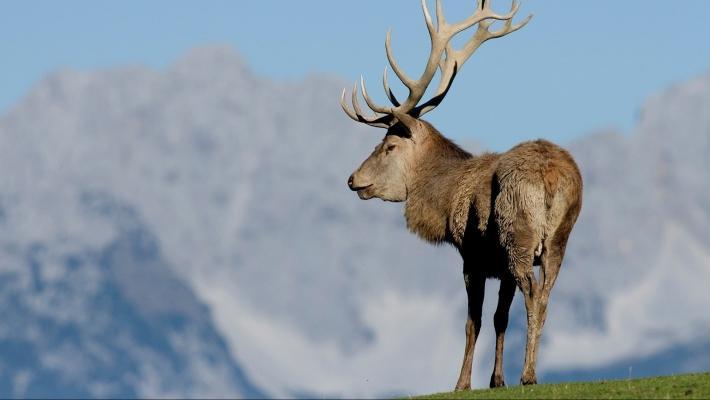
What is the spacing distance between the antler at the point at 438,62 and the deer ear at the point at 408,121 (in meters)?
0.08

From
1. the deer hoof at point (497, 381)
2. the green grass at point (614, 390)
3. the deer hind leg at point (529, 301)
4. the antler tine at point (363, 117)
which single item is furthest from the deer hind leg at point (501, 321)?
the antler tine at point (363, 117)

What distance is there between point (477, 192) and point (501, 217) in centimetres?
105

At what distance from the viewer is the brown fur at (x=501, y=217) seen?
65.8 ft

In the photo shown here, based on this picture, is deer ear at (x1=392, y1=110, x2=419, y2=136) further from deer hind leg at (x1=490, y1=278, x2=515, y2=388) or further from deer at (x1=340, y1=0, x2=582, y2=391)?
deer hind leg at (x1=490, y1=278, x2=515, y2=388)

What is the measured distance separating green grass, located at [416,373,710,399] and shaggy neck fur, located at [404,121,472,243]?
3.63 metres

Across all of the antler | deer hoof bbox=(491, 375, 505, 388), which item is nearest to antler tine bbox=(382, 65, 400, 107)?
the antler

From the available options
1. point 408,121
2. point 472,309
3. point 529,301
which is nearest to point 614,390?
point 529,301

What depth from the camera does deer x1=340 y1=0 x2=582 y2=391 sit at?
2008cm

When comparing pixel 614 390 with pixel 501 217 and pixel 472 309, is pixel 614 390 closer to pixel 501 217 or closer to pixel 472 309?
pixel 501 217

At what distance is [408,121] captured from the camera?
78.5 feet

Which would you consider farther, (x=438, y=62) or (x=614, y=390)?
(x=438, y=62)

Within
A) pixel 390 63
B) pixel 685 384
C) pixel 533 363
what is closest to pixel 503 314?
pixel 533 363

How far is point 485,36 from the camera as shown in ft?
82.4

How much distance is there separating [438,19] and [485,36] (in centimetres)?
87
